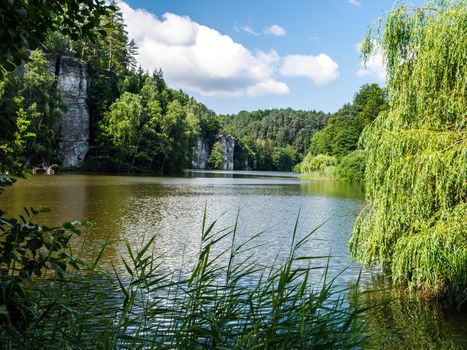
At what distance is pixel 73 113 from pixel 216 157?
4968 centimetres

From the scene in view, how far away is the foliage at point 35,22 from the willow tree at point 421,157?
5.74m

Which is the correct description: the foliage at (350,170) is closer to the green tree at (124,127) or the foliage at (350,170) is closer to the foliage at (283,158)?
the green tree at (124,127)

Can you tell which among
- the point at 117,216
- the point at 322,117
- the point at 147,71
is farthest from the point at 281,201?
the point at 322,117

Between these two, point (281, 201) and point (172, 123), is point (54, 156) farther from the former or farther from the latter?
point (281, 201)

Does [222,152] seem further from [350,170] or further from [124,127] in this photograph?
[350,170]

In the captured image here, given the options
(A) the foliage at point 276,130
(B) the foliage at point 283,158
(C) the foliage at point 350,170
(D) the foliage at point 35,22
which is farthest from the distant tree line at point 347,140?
(B) the foliage at point 283,158

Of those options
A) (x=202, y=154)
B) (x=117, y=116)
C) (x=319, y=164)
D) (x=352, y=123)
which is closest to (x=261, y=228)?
(x=117, y=116)

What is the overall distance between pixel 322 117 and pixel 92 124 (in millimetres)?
135508

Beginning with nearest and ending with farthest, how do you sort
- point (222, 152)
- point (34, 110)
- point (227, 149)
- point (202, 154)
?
point (34, 110) → point (202, 154) → point (222, 152) → point (227, 149)

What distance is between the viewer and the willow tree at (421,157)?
273 inches

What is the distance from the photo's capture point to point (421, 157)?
296 inches

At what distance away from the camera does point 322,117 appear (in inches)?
7136

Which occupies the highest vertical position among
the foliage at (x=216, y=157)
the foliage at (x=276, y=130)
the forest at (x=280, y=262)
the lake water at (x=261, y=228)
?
the foliage at (x=276, y=130)

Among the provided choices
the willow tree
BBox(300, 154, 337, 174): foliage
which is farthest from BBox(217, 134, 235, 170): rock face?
the willow tree
